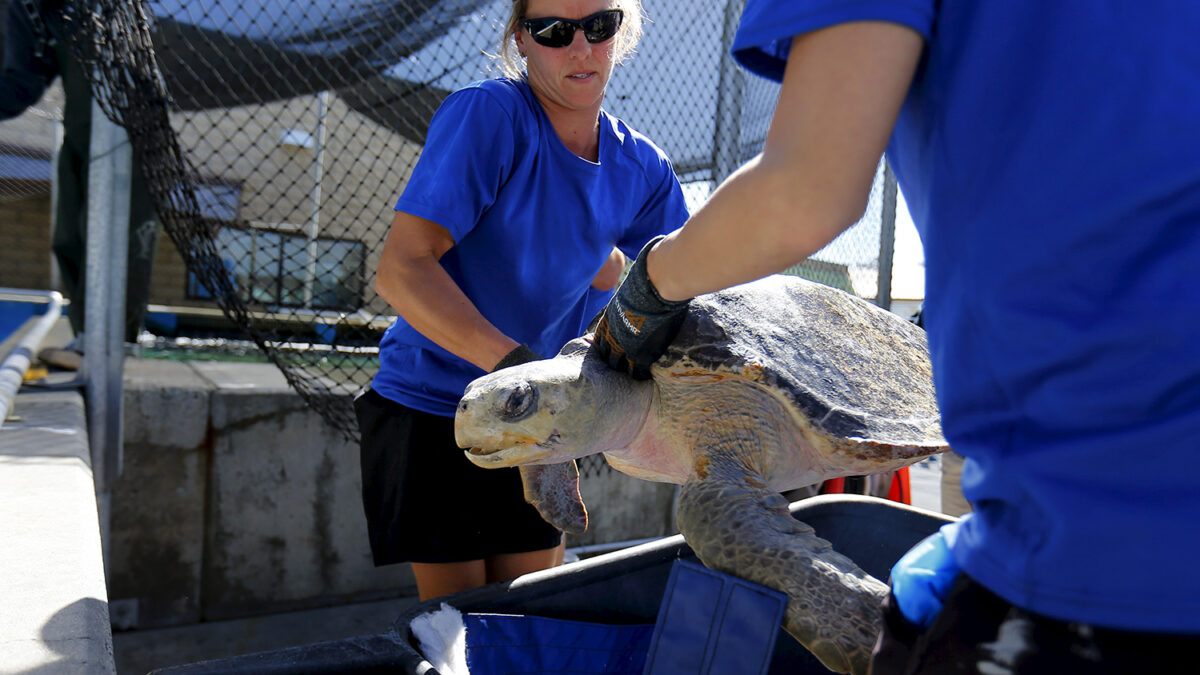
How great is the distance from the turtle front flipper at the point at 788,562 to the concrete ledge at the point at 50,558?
2.20ft

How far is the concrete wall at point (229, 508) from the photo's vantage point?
253cm

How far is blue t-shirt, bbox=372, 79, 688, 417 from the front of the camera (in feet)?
3.95

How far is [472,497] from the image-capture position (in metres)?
1.41

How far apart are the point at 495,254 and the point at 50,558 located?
796mm

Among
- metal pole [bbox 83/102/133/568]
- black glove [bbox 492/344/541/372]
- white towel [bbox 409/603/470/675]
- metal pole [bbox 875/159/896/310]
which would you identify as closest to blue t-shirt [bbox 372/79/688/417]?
black glove [bbox 492/344/541/372]

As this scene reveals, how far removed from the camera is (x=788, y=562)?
0.77 meters

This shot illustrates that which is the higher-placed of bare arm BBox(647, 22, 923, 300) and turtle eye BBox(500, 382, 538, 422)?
bare arm BBox(647, 22, 923, 300)

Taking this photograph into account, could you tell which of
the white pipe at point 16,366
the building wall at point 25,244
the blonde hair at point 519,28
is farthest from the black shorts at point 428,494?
the building wall at point 25,244

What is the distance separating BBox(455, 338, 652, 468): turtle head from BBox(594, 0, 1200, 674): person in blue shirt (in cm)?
50

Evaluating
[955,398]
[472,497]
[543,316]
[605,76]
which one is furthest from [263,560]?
[955,398]

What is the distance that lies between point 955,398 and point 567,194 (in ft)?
3.06

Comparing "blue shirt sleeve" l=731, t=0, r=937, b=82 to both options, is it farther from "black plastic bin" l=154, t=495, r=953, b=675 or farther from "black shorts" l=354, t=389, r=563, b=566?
"black shorts" l=354, t=389, r=563, b=566

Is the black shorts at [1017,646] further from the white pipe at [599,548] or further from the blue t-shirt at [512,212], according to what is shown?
the white pipe at [599,548]

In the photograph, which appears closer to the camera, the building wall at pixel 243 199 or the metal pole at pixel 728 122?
the metal pole at pixel 728 122
